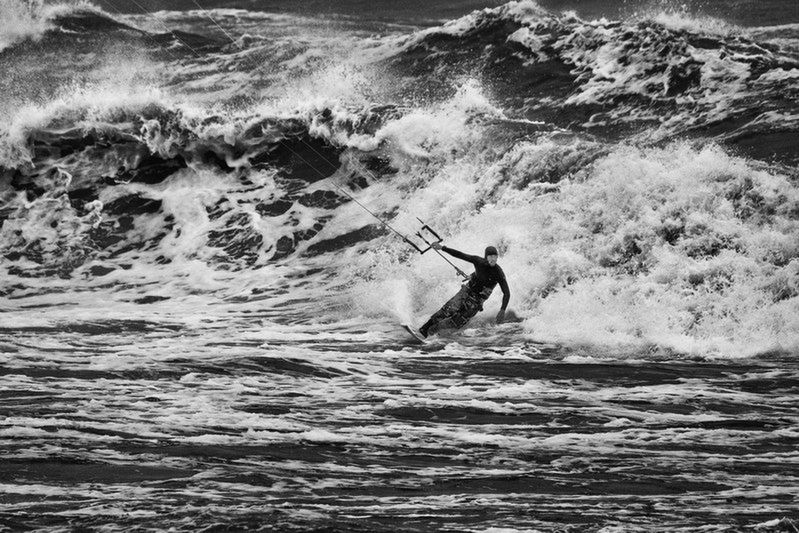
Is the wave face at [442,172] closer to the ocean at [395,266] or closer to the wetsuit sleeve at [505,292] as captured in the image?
the ocean at [395,266]

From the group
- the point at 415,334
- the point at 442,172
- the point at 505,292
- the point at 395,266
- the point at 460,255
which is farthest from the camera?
the point at 442,172

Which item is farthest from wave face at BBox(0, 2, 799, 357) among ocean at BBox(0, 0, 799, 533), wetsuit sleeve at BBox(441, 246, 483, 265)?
wetsuit sleeve at BBox(441, 246, 483, 265)

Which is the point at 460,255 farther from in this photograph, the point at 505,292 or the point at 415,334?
the point at 415,334

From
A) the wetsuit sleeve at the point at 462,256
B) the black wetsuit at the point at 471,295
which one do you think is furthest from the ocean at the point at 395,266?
the wetsuit sleeve at the point at 462,256

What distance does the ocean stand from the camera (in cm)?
748

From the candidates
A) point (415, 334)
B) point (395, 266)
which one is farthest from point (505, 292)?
point (395, 266)

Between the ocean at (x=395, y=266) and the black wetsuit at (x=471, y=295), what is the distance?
0.29 metres

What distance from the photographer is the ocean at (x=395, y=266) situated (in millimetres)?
7477

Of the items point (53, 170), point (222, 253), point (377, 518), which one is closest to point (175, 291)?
point (222, 253)

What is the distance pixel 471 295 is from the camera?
13.3m

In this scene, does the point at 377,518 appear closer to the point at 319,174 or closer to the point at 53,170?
the point at 319,174

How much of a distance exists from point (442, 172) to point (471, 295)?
484 centimetres

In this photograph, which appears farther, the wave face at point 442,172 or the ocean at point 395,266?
the wave face at point 442,172

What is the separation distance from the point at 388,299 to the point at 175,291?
3687 millimetres
